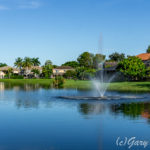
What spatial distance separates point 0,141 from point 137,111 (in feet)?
39.9

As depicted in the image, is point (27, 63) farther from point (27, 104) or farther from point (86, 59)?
point (27, 104)

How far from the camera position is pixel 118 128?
1586 centimetres

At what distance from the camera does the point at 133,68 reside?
78.2m

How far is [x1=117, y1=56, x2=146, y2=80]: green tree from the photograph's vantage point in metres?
77.9

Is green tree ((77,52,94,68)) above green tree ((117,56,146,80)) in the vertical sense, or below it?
above

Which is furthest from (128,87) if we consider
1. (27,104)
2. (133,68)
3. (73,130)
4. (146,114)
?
(73,130)

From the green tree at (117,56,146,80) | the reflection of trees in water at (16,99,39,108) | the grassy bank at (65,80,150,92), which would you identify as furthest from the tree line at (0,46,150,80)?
the reflection of trees in water at (16,99,39,108)

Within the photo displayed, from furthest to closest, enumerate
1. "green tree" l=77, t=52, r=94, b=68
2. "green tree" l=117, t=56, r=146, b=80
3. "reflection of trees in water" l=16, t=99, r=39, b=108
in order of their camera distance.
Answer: "green tree" l=77, t=52, r=94, b=68
"green tree" l=117, t=56, r=146, b=80
"reflection of trees in water" l=16, t=99, r=39, b=108

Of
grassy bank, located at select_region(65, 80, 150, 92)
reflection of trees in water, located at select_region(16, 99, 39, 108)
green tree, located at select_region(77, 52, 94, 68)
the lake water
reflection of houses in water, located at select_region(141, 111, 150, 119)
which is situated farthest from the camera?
green tree, located at select_region(77, 52, 94, 68)

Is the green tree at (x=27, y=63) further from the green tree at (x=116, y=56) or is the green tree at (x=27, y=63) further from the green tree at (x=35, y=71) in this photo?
the green tree at (x=116, y=56)

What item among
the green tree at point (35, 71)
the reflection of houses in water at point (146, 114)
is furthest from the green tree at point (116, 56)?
the reflection of houses in water at point (146, 114)

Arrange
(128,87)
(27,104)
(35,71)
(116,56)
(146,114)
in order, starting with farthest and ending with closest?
1. (116,56)
2. (35,71)
3. (128,87)
4. (27,104)
5. (146,114)

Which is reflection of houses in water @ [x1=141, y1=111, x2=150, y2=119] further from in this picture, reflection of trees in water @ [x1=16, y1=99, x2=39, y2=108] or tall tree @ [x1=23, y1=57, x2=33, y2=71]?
tall tree @ [x1=23, y1=57, x2=33, y2=71]

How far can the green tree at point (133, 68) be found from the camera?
3067 inches
